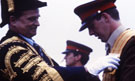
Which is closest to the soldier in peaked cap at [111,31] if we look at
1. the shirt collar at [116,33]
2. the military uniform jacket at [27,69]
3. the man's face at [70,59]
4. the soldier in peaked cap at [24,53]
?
the shirt collar at [116,33]

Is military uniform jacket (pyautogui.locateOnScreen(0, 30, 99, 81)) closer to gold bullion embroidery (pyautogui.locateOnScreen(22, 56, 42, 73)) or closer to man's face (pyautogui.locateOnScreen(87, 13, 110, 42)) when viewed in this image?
gold bullion embroidery (pyautogui.locateOnScreen(22, 56, 42, 73))

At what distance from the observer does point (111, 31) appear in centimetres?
442

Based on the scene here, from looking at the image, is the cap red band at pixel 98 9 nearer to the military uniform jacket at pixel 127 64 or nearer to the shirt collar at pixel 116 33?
the shirt collar at pixel 116 33

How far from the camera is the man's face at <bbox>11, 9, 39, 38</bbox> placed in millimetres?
5281

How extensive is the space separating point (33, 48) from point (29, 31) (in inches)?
11.4

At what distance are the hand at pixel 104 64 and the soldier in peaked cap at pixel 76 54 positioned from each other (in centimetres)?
464

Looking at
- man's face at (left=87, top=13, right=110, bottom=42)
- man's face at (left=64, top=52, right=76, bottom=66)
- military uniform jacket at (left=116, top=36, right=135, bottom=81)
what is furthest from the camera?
man's face at (left=64, top=52, right=76, bottom=66)

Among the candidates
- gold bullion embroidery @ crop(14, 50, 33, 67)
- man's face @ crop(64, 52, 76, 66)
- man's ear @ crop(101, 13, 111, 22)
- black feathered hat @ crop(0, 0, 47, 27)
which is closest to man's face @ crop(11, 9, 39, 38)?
black feathered hat @ crop(0, 0, 47, 27)

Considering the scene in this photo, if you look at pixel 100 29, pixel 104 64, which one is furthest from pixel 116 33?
pixel 104 64

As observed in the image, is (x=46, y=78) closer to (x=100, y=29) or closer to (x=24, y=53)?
(x=24, y=53)

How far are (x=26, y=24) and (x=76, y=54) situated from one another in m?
4.75

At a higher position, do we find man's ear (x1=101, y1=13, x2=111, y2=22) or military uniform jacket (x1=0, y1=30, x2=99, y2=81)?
man's ear (x1=101, y1=13, x2=111, y2=22)

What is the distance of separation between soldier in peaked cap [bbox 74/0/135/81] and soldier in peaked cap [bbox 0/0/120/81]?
224 millimetres

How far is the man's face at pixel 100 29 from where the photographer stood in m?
4.50
